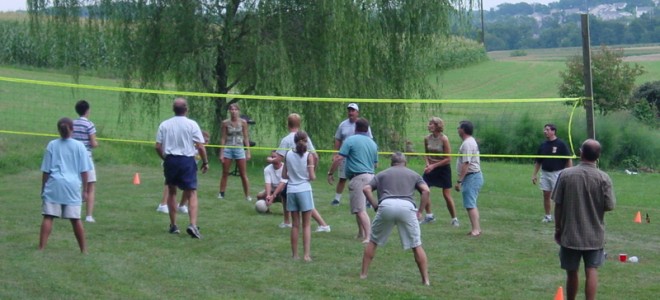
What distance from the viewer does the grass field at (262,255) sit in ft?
34.7

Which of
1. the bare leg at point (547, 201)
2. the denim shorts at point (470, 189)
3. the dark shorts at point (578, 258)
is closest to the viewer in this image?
the dark shorts at point (578, 258)

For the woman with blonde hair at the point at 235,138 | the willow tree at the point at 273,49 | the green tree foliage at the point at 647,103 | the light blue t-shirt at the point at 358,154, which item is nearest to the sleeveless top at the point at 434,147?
the light blue t-shirt at the point at 358,154

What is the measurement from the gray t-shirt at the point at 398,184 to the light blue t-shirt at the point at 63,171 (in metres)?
3.31

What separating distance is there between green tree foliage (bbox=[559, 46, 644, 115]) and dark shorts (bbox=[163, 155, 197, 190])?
32.3 meters

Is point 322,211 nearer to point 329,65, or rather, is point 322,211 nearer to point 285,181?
point 285,181

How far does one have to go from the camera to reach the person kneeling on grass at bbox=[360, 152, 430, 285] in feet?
35.9

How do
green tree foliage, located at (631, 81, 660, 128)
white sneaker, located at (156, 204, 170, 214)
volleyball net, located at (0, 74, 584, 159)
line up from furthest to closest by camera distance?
green tree foliage, located at (631, 81, 660, 128) → volleyball net, located at (0, 74, 584, 159) → white sneaker, located at (156, 204, 170, 214)

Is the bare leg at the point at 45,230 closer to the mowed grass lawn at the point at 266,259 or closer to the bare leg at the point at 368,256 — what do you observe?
the mowed grass lawn at the point at 266,259

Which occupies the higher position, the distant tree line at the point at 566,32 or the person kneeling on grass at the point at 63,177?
the distant tree line at the point at 566,32

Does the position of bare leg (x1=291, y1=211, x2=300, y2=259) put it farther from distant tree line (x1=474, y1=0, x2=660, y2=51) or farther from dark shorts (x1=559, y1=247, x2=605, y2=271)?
distant tree line (x1=474, y1=0, x2=660, y2=51)

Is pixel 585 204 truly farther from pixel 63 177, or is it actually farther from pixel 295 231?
pixel 63 177

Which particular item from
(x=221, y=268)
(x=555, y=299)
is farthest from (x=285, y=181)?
(x=555, y=299)

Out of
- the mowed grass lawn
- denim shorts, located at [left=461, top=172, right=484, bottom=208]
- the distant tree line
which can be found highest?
the distant tree line

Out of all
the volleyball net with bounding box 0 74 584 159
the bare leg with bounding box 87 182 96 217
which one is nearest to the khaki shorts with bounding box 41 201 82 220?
the bare leg with bounding box 87 182 96 217
